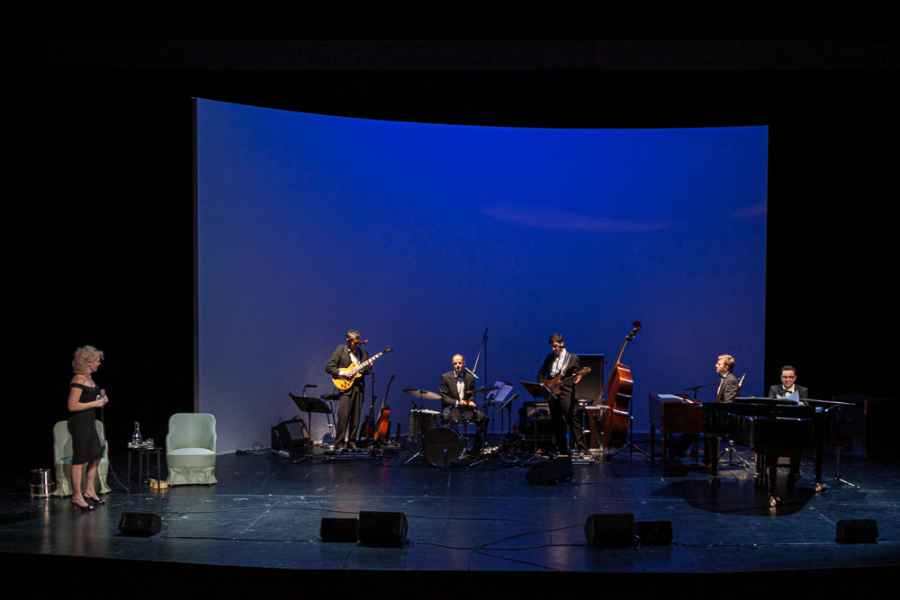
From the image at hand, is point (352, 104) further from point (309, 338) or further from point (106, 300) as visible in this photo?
point (106, 300)

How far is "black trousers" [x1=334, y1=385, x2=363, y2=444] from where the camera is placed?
10750 mm

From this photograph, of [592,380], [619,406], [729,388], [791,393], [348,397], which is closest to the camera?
[791,393]

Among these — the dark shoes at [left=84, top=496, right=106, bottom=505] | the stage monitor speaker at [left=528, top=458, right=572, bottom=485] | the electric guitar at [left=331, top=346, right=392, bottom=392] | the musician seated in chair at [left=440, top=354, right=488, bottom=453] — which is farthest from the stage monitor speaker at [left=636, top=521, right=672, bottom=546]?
the electric guitar at [left=331, top=346, right=392, bottom=392]

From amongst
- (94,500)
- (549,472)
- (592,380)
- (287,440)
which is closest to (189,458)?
(94,500)

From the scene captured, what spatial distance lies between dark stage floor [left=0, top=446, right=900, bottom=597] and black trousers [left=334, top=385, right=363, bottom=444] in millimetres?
964

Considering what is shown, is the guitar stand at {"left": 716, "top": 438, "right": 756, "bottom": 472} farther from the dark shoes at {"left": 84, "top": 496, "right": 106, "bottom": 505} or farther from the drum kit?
the dark shoes at {"left": 84, "top": 496, "right": 106, "bottom": 505}

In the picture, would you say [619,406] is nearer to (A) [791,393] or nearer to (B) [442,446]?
(A) [791,393]

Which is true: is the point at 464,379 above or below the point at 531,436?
above

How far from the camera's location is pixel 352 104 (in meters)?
12.5

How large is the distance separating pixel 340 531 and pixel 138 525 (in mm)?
1592

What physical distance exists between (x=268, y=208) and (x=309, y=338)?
1.95 metres

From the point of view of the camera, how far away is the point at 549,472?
8.56 metres

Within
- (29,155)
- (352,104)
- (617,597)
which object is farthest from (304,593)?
(352,104)

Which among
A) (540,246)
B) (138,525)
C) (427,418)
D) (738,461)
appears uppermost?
(540,246)
